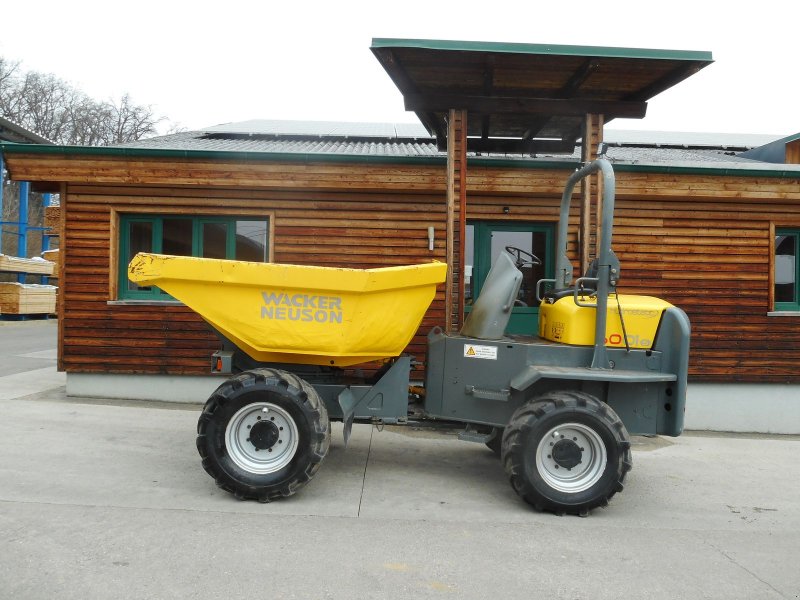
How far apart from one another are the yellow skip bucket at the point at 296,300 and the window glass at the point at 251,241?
3669mm

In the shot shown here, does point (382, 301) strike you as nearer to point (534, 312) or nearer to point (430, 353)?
point (430, 353)

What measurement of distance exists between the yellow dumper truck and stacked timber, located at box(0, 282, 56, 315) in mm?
20182

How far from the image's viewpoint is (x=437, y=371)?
4.96m

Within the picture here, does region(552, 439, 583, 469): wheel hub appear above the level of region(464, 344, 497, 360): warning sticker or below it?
below

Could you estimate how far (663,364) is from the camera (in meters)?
4.57

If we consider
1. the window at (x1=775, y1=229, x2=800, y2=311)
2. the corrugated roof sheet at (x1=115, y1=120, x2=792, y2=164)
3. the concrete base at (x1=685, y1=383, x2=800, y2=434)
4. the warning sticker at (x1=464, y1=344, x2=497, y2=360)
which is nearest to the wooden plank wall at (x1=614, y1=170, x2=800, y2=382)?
the concrete base at (x1=685, y1=383, x2=800, y2=434)

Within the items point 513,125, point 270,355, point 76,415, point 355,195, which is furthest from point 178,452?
point 513,125

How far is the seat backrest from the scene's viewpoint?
4.83m

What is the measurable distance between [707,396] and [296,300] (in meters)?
6.42

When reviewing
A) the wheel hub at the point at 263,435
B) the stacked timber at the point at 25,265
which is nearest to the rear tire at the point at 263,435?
the wheel hub at the point at 263,435

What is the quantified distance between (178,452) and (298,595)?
9.89ft

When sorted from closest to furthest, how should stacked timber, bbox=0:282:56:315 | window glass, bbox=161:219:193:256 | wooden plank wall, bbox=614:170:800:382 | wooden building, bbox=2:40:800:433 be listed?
1. wooden building, bbox=2:40:800:433
2. wooden plank wall, bbox=614:170:800:382
3. window glass, bbox=161:219:193:256
4. stacked timber, bbox=0:282:56:315

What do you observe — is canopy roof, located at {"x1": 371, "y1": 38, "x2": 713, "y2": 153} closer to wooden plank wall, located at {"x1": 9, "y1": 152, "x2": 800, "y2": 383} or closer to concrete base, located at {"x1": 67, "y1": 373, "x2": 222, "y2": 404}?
wooden plank wall, located at {"x1": 9, "y1": 152, "x2": 800, "y2": 383}

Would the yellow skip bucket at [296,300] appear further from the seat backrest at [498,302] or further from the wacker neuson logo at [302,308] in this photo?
the seat backrest at [498,302]
